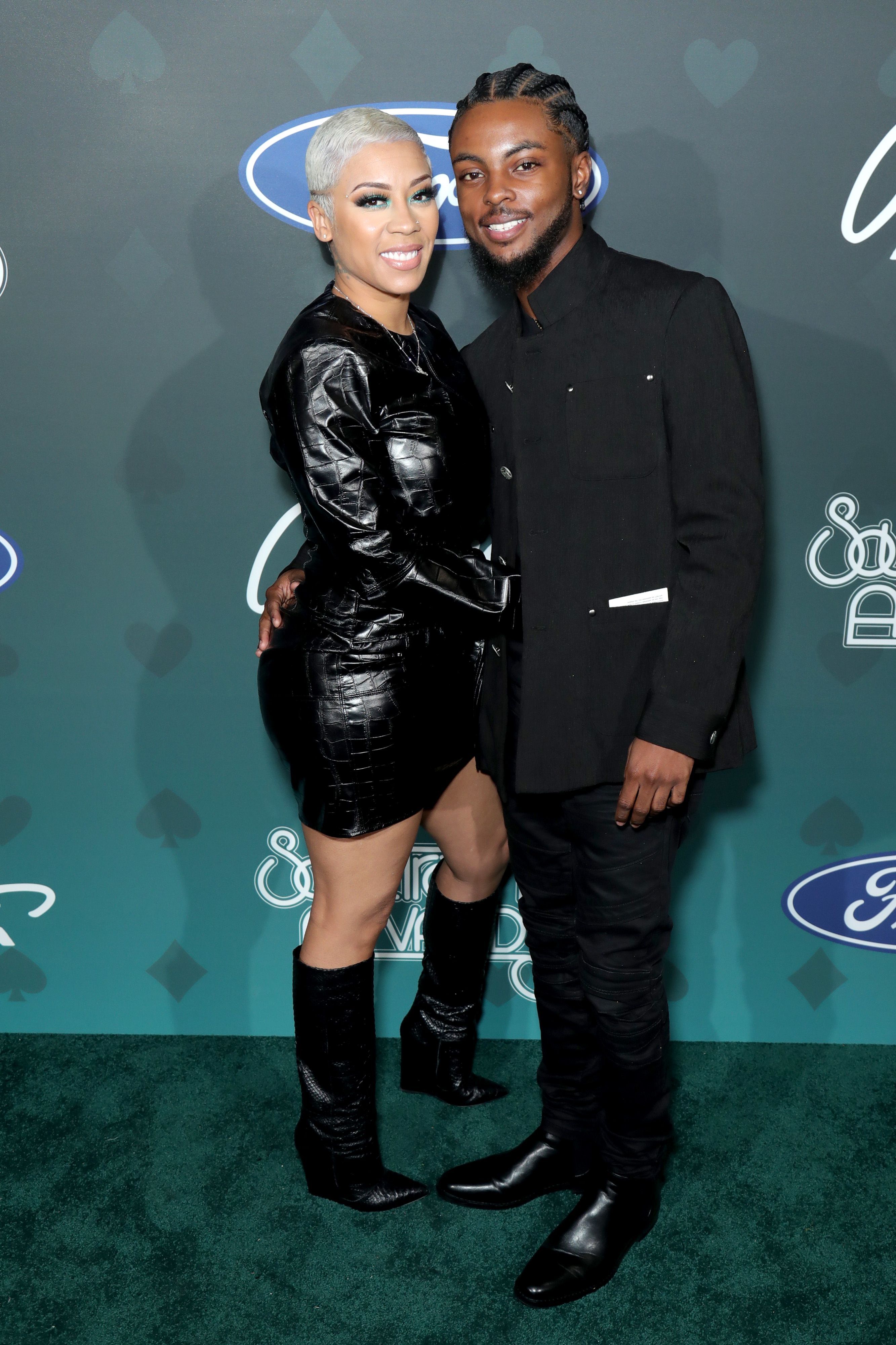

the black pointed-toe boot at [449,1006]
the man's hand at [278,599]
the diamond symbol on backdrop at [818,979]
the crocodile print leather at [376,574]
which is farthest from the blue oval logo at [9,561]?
the diamond symbol on backdrop at [818,979]

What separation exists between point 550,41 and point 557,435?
0.82 meters

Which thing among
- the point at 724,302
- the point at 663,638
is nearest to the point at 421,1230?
the point at 663,638

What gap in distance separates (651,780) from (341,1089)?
35.8 inches

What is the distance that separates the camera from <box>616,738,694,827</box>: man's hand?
1694 mm

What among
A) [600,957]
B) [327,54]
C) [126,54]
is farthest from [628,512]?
[126,54]

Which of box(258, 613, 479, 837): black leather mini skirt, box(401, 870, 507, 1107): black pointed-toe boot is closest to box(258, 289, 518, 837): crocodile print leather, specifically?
box(258, 613, 479, 837): black leather mini skirt

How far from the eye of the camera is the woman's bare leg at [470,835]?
7.09ft

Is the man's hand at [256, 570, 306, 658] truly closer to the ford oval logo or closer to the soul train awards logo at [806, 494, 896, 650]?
the soul train awards logo at [806, 494, 896, 650]

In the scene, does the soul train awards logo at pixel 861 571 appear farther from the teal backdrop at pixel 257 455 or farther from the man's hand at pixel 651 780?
the man's hand at pixel 651 780

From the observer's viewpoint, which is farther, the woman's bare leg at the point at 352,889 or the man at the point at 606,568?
the woman's bare leg at the point at 352,889

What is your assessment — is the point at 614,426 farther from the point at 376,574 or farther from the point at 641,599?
the point at 376,574

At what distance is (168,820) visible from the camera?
2.51m

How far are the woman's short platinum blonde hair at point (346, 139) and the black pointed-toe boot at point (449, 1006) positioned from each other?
4.63 ft

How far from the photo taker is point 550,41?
6.49 feet
